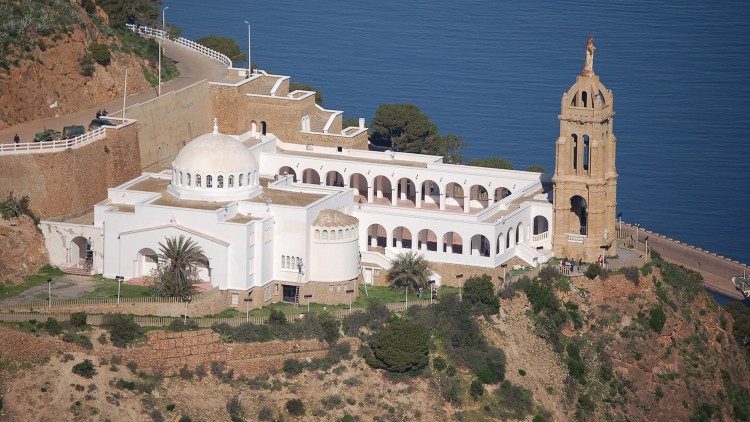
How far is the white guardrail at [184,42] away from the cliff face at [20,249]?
25.0m

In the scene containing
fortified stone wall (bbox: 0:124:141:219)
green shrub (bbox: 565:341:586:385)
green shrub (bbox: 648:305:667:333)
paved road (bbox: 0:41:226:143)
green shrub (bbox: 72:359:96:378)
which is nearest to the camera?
green shrub (bbox: 72:359:96:378)

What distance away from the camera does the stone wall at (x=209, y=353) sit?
10044 cm

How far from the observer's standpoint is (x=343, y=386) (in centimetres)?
10331

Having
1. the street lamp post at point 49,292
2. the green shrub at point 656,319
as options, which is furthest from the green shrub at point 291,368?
the green shrub at point 656,319

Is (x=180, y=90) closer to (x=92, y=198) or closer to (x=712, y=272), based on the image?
(x=92, y=198)

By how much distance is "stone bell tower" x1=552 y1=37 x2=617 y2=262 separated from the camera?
114 meters

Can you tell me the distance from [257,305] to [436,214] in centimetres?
1019

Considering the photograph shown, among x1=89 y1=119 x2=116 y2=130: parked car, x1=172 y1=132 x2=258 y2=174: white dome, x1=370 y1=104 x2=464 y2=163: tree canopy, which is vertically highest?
x1=89 y1=119 x2=116 y2=130: parked car

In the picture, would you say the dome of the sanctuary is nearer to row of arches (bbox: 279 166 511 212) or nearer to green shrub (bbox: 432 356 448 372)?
row of arches (bbox: 279 166 511 212)

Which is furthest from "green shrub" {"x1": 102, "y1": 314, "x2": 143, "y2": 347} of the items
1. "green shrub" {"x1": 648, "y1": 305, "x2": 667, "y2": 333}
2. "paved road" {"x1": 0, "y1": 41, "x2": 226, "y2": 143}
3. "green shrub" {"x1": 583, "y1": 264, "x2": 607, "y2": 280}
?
"green shrub" {"x1": 648, "y1": 305, "x2": 667, "y2": 333}

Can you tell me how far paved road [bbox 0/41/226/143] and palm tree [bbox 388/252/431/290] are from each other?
51.7 ft

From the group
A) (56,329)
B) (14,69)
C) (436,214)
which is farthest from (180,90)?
(56,329)

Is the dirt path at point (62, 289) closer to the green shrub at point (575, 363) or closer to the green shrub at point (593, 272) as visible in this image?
the green shrub at point (575, 363)

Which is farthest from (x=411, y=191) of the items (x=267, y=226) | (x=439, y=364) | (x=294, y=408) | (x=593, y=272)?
(x=294, y=408)
